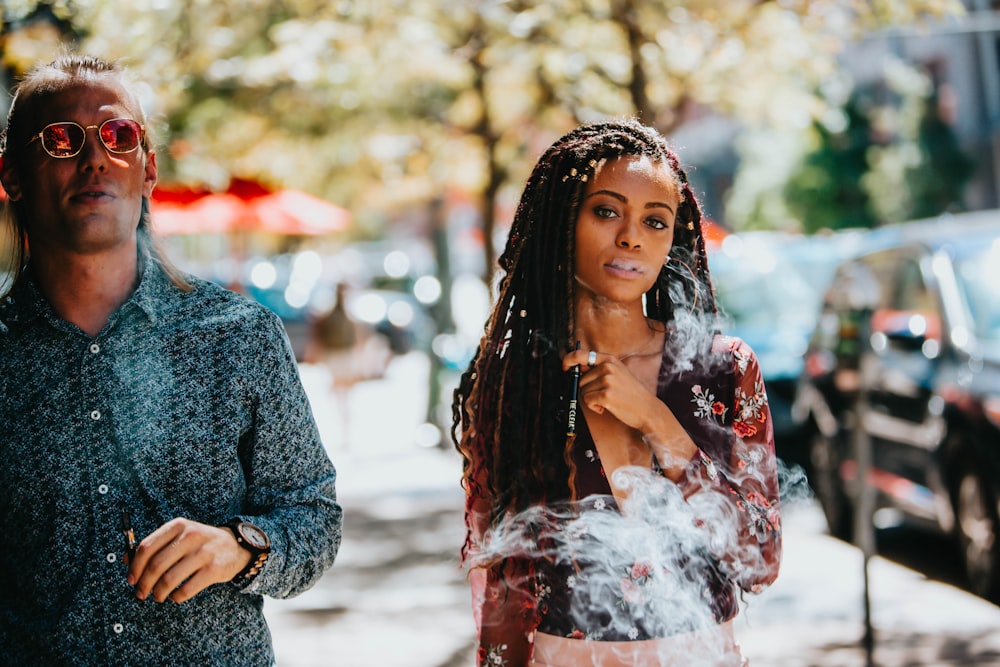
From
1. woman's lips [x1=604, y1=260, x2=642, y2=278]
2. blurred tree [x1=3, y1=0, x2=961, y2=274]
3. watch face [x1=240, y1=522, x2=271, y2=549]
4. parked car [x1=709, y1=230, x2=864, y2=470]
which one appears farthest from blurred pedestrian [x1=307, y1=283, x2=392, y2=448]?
watch face [x1=240, y1=522, x2=271, y2=549]

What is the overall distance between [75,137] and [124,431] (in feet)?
1.90

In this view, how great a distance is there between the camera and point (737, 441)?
2.38m

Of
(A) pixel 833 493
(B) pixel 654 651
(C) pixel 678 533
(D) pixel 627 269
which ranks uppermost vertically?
(D) pixel 627 269

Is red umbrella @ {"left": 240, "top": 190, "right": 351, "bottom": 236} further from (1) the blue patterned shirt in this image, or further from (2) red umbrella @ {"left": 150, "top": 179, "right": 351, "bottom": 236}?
(1) the blue patterned shirt

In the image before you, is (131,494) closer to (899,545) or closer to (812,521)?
(899,545)

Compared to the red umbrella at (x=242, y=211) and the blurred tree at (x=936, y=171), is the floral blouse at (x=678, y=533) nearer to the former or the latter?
the red umbrella at (x=242, y=211)

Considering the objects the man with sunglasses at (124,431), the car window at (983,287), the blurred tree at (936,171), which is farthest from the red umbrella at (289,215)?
the blurred tree at (936,171)

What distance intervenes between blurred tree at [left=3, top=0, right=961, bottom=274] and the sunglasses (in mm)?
2038

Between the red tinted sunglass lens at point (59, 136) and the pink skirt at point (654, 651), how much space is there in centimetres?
135

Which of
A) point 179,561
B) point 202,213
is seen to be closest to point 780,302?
point 202,213

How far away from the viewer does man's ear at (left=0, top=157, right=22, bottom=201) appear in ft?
7.79

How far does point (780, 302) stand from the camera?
11.8m

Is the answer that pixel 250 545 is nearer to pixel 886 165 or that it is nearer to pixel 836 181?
pixel 886 165

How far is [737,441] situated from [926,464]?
5.13m
